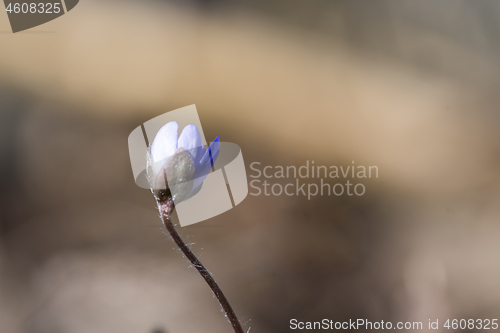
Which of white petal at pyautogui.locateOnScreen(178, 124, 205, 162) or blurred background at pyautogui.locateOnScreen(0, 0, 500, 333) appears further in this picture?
blurred background at pyautogui.locateOnScreen(0, 0, 500, 333)

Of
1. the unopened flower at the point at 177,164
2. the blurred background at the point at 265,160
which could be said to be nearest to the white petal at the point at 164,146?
the unopened flower at the point at 177,164

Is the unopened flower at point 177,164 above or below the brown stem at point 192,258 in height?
above

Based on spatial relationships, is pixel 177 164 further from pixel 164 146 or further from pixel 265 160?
pixel 265 160

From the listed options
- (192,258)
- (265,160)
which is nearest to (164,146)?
(192,258)

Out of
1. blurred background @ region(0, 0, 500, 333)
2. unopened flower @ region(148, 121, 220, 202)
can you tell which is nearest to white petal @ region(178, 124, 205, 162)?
unopened flower @ region(148, 121, 220, 202)

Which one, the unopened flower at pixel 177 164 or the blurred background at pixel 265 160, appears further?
the blurred background at pixel 265 160

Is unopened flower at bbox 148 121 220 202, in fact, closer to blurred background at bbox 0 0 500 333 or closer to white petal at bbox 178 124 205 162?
white petal at bbox 178 124 205 162

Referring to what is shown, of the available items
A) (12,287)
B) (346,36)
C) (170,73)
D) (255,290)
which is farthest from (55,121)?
(346,36)

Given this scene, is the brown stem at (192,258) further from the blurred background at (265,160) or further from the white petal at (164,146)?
the blurred background at (265,160)
